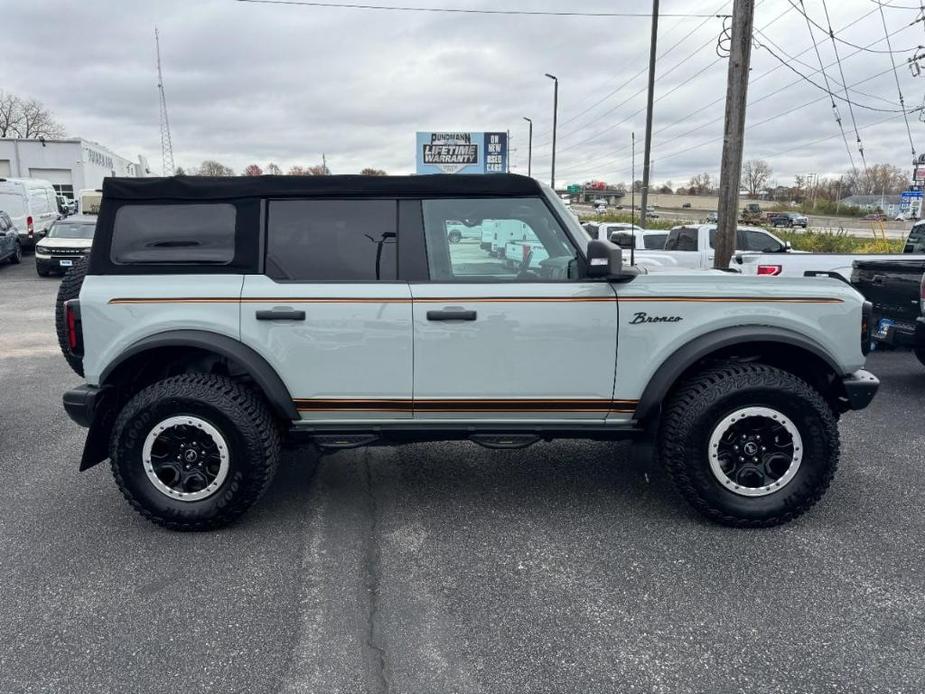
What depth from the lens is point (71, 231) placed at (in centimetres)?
1958

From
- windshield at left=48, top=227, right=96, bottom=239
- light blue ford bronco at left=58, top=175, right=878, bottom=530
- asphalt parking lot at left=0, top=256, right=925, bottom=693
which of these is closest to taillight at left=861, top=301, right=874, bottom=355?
light blue ford bronco at left=58, top=175, right=878, bottom=530

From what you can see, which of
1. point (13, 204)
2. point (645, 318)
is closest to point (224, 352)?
point (645, 318)

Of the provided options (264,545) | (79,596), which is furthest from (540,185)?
(79,596)

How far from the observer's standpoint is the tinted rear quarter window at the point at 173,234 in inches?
159

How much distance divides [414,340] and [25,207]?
25600 millimetres

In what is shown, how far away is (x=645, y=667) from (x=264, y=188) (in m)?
3.08

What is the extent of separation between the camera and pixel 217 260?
4.02 metres

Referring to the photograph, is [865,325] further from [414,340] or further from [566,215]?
[414,340]

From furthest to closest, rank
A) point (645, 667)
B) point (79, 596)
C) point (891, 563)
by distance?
point (891, 563)
point (79, 596)
point (645, 667)

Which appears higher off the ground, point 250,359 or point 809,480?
point 250,359

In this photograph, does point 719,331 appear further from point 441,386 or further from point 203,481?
point 203,481

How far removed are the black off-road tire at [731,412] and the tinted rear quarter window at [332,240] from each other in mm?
1797

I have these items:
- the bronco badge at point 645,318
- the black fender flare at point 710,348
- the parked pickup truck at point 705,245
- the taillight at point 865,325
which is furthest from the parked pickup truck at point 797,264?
the bronco badge at point 645,318

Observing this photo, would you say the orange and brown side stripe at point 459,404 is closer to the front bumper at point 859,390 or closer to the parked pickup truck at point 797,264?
the front bumper at point 859,390
